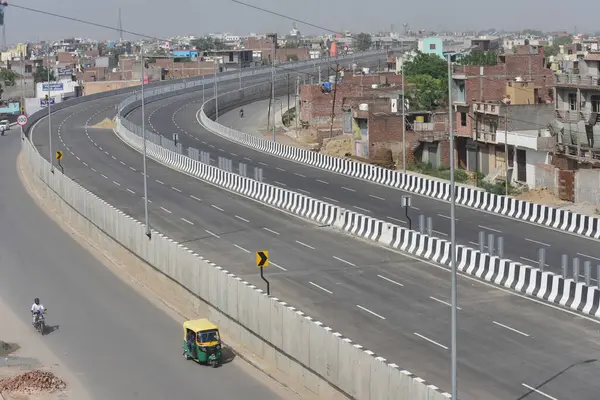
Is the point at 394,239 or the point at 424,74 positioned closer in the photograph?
the point at 394,239

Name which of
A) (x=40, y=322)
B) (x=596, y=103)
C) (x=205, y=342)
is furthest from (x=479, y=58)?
(x=205, y=342)

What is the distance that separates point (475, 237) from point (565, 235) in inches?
146

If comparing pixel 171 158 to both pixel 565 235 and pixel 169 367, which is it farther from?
pixel 169 367

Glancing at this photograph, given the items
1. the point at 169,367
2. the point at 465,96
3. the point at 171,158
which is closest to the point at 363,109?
the point at 465,96

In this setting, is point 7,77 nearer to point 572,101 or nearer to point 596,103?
point 572,101

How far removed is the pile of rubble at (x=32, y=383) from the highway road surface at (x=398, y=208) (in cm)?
1758

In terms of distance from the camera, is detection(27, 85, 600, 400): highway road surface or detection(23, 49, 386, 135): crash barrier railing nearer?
detection(27, 85, 600, 400): highway road surface

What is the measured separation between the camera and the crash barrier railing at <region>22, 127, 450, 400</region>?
25.3 meters

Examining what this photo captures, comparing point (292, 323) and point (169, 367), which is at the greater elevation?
point (292, 323)

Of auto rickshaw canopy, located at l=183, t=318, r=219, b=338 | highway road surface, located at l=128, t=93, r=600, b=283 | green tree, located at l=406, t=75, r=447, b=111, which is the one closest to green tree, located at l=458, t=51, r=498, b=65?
green tree, located at l=406, t=75, r=447, b=111

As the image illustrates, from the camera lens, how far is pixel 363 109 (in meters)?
83.2

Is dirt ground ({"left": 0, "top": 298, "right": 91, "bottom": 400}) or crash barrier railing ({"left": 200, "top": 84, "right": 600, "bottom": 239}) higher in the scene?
crash barrier railing ({"left": 200, "top": 84, "right": 600, "bottom": 239})

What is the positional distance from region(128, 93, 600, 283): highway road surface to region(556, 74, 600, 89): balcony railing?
1228cm

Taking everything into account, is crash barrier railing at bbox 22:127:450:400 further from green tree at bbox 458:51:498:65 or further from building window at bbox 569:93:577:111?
green tree at bbox 458:51:498:65
